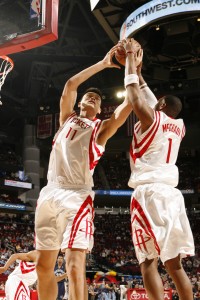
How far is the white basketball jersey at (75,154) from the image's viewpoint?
11.8 ft

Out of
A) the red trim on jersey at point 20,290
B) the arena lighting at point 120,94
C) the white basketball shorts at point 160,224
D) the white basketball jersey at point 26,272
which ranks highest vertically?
the arena lighting at point 120,94

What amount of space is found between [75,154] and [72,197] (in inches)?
16.7

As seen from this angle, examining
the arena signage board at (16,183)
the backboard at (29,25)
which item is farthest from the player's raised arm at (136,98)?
the arena signage board at (16,183)

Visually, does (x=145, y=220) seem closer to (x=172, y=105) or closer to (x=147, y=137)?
Answer: (x=147, y=137)

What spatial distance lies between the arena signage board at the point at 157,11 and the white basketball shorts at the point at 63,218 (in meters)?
9.01

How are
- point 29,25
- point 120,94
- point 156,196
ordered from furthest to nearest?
point 120,94 < point 29,25 < point 156,196

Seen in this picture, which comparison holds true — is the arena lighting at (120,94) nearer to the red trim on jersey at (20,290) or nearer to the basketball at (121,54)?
the red trim on jersey at (20,290)

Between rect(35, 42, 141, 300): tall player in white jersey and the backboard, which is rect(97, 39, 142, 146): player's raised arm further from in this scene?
the backboard

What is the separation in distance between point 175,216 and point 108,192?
85.9ft

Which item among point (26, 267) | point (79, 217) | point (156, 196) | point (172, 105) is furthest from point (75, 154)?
point (26, 267)

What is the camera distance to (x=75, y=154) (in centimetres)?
364

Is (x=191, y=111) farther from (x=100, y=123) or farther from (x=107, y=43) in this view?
(x=100, y=123)

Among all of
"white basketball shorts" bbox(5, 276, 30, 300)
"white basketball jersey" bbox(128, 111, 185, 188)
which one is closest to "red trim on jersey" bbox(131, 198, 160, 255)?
"white basketball jersey" bbox(128, 111, 185, 188)

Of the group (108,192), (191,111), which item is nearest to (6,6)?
(191,111)
